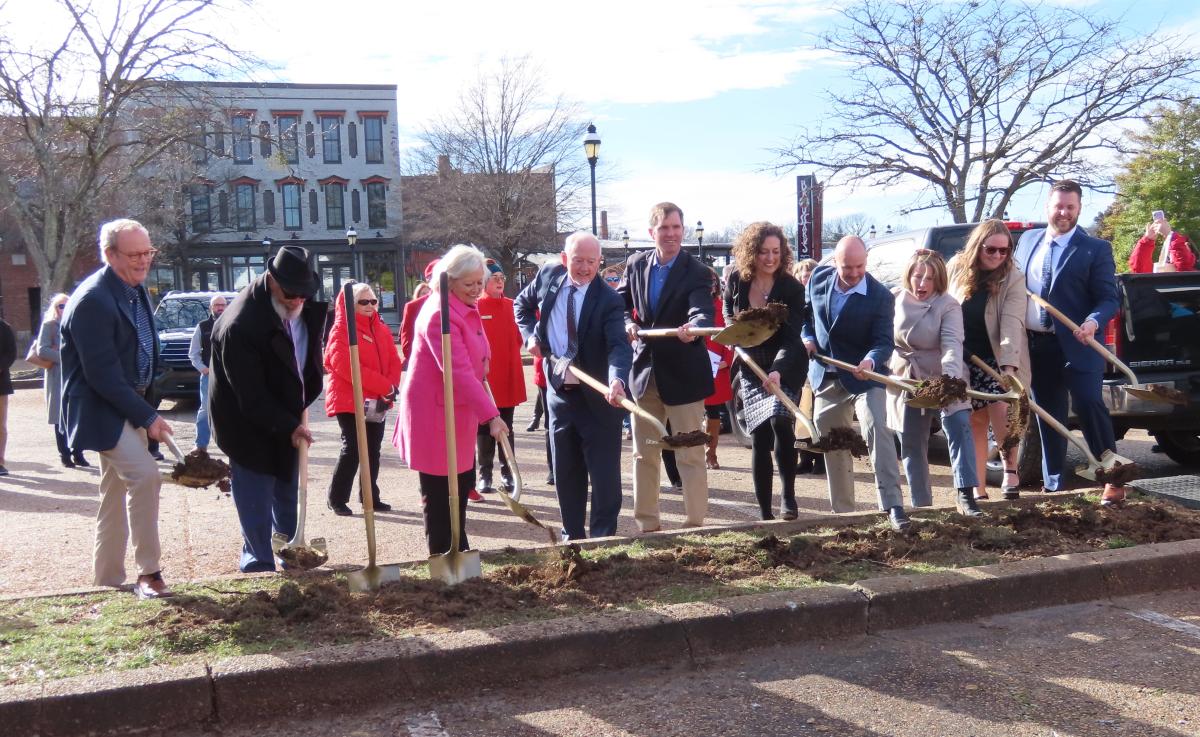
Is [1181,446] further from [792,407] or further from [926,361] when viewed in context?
[792,407]

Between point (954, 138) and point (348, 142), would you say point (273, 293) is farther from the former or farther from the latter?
point (348, 142)

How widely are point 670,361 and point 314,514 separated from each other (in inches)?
122

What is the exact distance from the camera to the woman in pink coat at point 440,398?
5293 millimetres

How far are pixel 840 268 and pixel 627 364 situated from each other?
1521 millimetres

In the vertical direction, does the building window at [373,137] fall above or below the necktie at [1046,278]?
above

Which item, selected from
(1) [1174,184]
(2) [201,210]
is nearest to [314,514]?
(1) [1174,184]

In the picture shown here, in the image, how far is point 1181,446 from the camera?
29.1 ft

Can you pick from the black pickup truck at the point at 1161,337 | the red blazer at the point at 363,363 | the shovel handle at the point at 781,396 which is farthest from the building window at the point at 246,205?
the shovel handle at the point at 781,396

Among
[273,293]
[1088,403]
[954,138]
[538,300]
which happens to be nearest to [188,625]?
[273,293]

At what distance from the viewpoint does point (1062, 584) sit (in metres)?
5.06

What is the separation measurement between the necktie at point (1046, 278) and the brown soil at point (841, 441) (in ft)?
4.90

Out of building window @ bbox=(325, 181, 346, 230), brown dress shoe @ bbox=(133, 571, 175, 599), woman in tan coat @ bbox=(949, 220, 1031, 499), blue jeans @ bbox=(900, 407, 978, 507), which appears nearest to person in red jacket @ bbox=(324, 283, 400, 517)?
brown dress shoe @ bbox=(133, 571, 175, 599)

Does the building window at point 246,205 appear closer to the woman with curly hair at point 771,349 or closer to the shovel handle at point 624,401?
the woman with curly hair at point 771,349

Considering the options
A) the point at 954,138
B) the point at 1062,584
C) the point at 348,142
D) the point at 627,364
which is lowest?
the point at 1062,584
